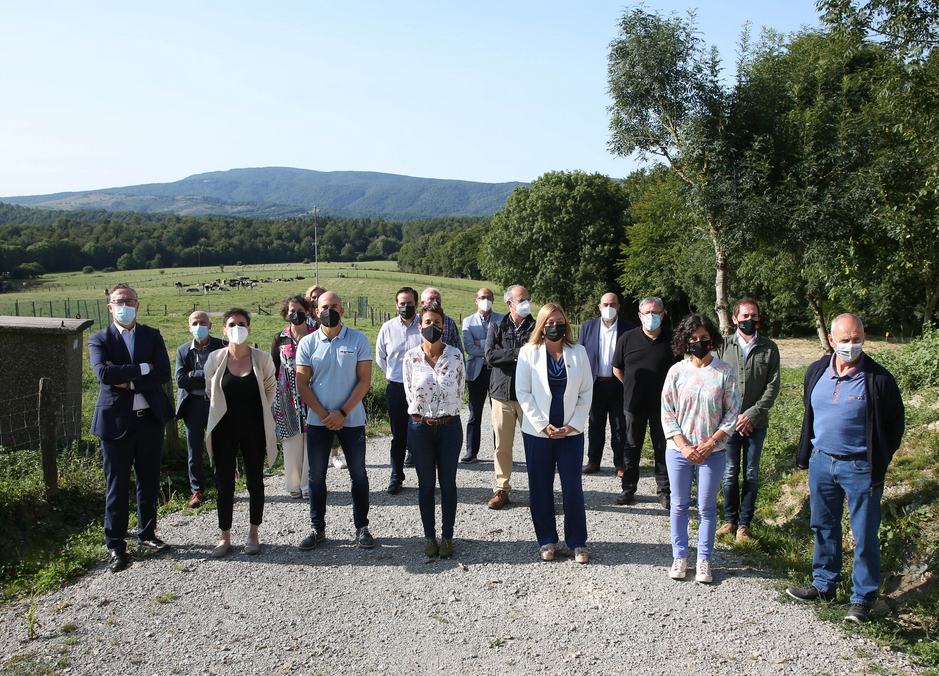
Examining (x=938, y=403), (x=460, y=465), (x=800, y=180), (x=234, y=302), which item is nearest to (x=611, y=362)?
(x=460, y=465)

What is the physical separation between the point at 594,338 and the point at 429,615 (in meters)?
3.88

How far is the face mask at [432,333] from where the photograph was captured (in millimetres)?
5282

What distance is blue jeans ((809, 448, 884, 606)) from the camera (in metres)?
4.38

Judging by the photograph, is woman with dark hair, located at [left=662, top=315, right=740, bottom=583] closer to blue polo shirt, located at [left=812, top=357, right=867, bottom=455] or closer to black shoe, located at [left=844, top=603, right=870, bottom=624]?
blue polo shirt, located at [left=812, top=357, right=867, bottom=455]

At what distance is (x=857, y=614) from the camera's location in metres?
4.32

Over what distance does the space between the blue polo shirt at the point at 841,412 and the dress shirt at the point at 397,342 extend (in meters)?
3.91

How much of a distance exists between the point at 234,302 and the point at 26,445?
169 feet

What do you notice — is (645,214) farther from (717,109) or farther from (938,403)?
(938,403)

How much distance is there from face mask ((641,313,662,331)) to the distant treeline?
91.4m

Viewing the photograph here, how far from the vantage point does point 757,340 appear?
568 cm

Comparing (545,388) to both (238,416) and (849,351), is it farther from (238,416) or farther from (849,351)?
(238,416)

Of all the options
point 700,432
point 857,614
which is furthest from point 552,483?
point 857,614

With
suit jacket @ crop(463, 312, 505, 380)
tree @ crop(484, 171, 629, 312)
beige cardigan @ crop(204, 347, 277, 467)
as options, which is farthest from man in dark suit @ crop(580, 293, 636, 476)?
tree @ crop(484, 171, 629, 312)

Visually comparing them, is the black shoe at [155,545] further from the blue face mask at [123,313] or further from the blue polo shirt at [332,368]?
the blue face mask at [123,313]
